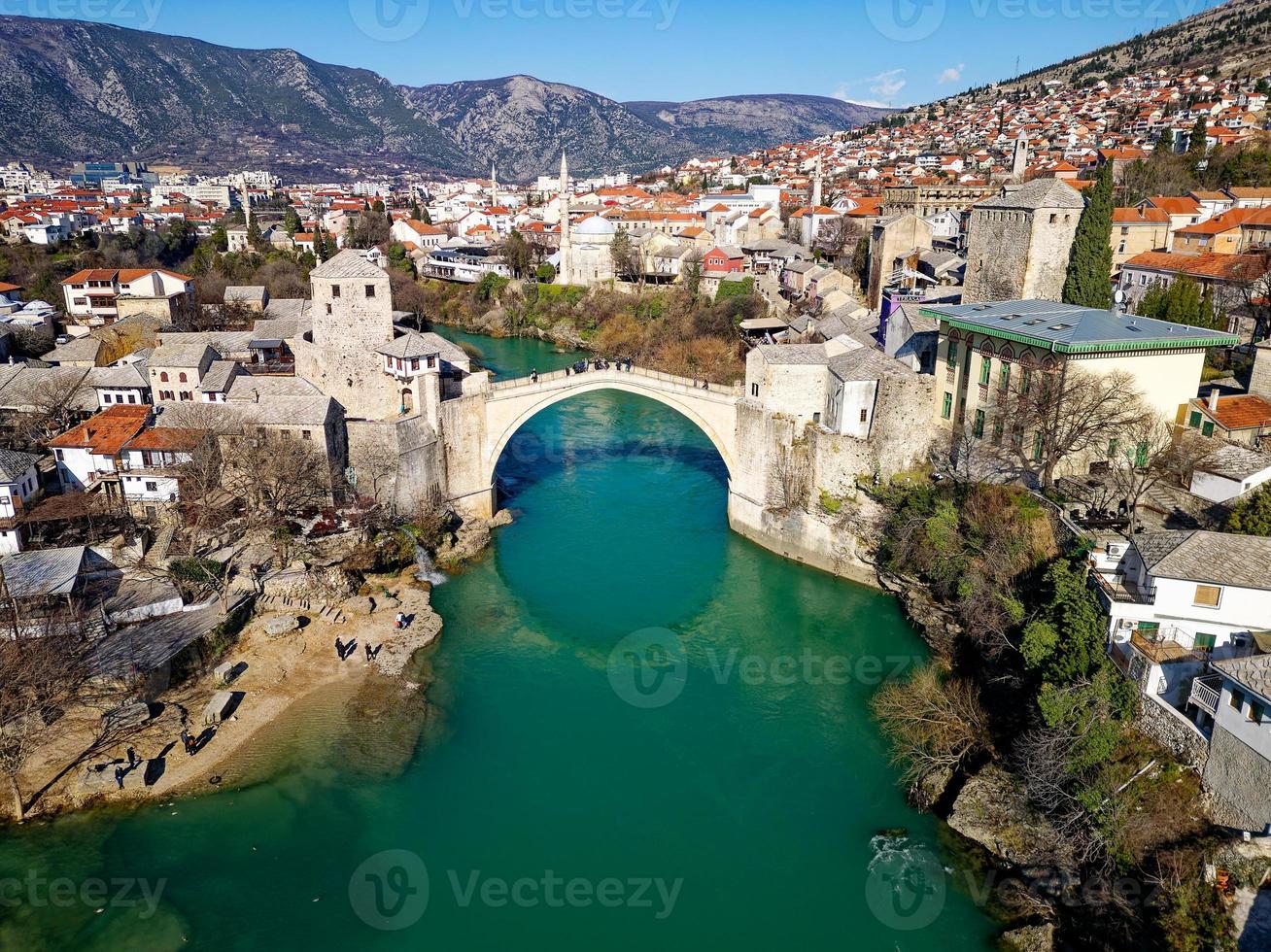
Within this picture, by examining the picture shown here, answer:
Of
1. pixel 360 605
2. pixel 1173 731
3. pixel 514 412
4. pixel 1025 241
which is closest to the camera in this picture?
pixel 1173 731

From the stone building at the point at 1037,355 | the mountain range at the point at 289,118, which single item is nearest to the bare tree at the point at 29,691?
the stone building at the point at 1037,355

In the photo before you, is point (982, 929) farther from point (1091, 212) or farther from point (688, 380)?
point (1091, 212)

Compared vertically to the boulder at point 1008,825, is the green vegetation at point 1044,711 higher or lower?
higher

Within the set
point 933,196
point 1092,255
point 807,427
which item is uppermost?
point 933,196

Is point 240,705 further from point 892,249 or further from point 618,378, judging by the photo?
point 892,249

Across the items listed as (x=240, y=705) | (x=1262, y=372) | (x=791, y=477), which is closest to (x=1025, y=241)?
(x=1262, y=372)

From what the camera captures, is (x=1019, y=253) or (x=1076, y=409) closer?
(x=1076, y=409)

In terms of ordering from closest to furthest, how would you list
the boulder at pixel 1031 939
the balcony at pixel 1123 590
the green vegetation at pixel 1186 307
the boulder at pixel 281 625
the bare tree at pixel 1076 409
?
the boulder at pixel 1031 939 < the balcony at pixel 1123 590 < the bare tree at pixel 1076 409 < the boulder at pixel 281 625 < the green vegetation at pixel 1186 307

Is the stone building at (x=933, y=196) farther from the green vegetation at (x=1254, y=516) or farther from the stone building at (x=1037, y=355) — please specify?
the green vegetation at (x=1254, y=516)
